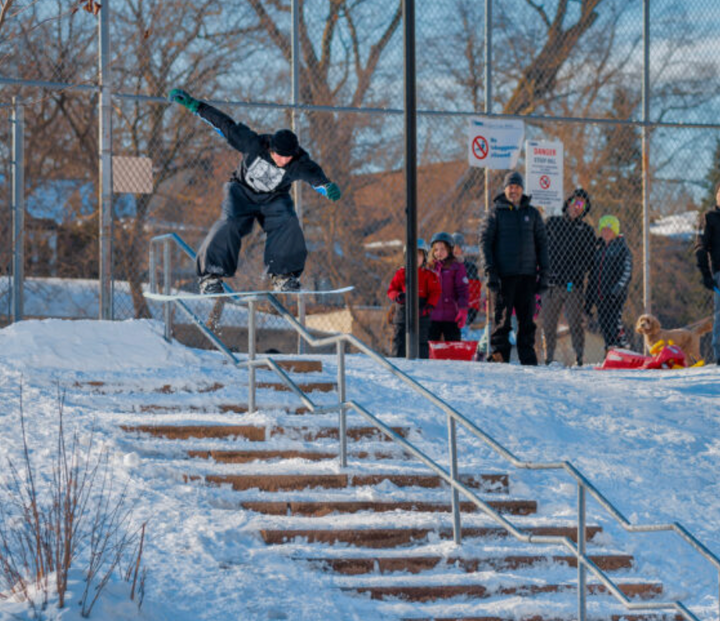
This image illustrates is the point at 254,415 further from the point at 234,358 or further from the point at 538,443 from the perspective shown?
the point at 538,443

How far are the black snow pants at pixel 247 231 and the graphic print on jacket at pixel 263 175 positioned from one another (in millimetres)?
113

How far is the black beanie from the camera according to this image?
8.08m

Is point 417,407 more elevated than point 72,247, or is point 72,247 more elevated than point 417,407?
point 72,247

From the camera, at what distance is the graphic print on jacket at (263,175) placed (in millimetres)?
8344

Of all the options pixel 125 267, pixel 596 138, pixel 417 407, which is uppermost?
pixel 596 138

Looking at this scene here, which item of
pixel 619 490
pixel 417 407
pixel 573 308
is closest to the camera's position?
pixel 619 490

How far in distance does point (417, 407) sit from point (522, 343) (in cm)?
256

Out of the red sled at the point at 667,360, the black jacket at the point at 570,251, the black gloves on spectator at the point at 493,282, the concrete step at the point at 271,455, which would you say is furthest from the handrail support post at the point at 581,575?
the black jacket at the point at 570,251

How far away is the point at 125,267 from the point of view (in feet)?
47.2

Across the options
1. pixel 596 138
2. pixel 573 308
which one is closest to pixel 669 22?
pixel 596 138

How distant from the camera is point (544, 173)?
40.1ft

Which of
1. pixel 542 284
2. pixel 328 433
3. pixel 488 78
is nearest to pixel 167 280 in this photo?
pixel 328 433

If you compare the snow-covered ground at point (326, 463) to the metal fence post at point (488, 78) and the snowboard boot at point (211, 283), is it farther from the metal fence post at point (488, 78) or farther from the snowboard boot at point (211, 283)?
the metal fence post at point (488, 78)

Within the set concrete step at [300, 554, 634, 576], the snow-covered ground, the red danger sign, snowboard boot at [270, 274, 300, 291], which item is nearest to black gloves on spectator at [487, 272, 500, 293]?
the snow-covered ground
